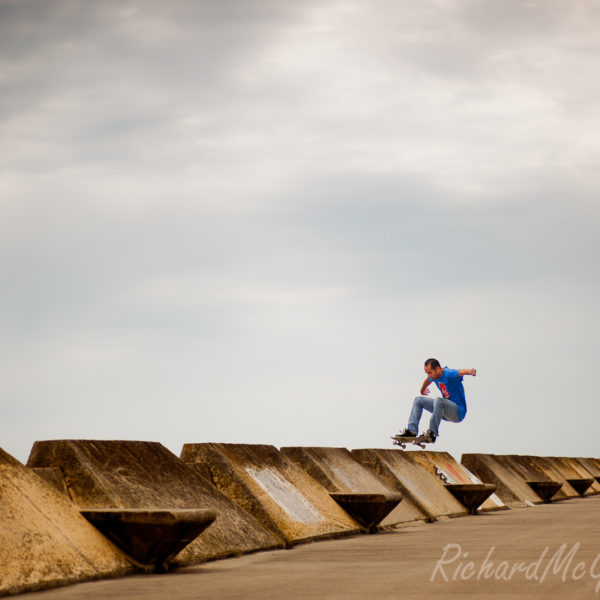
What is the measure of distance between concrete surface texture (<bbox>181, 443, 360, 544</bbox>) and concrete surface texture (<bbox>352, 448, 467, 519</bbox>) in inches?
130

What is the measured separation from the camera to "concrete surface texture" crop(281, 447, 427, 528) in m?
13.6

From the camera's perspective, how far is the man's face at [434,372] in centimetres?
1847

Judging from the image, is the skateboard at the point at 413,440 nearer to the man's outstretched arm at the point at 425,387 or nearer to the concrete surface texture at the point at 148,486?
the man's outstretched arm at the point at 425,387

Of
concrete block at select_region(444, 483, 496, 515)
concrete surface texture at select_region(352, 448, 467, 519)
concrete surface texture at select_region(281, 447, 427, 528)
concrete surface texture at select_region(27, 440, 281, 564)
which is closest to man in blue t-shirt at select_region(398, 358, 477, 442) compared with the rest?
concrete surface texture at select_region(352, 448, 467, 519)

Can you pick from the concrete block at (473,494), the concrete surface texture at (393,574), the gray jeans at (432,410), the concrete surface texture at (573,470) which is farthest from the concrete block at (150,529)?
the concrete surface texture at (573,470)

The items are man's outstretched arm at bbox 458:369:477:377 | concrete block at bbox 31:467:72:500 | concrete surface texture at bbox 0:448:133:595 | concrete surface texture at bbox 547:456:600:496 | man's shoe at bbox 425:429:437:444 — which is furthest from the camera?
concrete surface texture at bbox 547:456:600:496

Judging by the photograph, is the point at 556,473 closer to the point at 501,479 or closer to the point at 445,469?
the point at 501,479

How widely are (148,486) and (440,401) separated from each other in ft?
31.9

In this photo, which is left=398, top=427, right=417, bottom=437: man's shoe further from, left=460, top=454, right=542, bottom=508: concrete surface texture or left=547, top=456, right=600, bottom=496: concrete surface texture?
left=547, top=456, right=600, bottom=496: concrete surface texture

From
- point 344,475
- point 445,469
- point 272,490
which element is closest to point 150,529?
point 272,490

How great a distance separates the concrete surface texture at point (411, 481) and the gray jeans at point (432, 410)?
601mm

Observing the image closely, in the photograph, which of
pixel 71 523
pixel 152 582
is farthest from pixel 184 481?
pixel 152 582

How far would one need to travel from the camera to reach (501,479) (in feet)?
75.6

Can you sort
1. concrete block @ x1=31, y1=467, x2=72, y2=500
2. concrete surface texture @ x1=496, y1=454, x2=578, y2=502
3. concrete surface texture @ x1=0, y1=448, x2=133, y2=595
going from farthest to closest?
concrete surface texture @ x1=496, y1=454, x2=578, y2=502
concrete block @ x1=31, y1=467, x2=72, y2=500
concrete surface texture @ x1=0, y1=448, x2=133, y2=595
